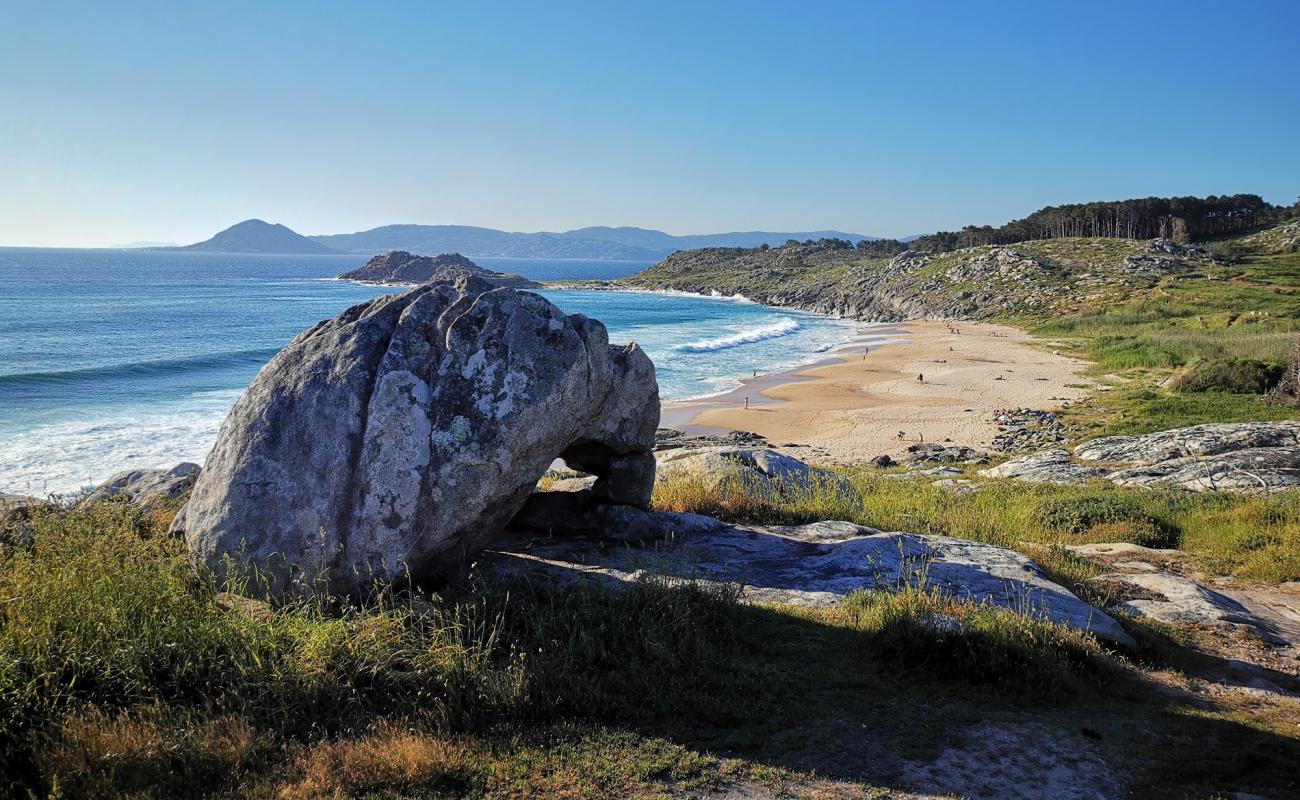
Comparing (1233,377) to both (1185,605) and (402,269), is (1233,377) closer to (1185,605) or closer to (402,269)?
(1185,605)

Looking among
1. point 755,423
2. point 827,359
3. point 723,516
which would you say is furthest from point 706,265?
point 723,516

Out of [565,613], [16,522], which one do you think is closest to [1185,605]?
[565,613]

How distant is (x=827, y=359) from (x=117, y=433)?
44974 millimetres

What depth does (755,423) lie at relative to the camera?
111 ft

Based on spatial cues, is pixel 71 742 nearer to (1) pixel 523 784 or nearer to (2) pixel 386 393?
(1) pixel 523 784

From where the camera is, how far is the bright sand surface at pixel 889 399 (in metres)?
30.2

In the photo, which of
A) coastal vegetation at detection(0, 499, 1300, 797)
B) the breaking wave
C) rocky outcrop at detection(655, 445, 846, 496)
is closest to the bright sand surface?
rocky outcrop at detection(655, 445, 846, 496)

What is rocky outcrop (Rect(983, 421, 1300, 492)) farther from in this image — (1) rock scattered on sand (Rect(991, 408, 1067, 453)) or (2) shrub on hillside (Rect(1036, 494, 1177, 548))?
(2) shrub on hillside (Rect(1036, 494, 1177, 548))

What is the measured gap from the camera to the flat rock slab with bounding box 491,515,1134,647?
7.63 m

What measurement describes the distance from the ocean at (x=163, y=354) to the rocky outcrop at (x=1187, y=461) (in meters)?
23.3

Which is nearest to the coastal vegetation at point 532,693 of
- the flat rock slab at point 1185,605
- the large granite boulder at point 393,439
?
the large granite boulder at point 393,439

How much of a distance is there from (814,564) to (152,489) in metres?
10.0

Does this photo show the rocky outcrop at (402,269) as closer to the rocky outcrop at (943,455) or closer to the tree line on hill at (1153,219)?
the tree line on hill at (1153,219)

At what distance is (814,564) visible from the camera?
8891 mm
